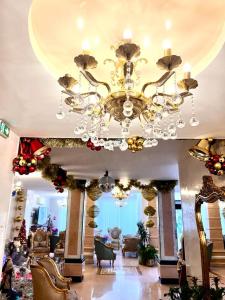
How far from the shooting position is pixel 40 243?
1045 centimetres

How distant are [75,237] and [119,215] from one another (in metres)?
6.72

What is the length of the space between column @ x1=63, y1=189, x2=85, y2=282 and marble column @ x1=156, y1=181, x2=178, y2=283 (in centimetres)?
213

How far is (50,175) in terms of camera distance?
517 centimetres

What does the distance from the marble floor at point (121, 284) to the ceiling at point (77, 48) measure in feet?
14.9

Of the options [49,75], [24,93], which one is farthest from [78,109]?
[24,93]

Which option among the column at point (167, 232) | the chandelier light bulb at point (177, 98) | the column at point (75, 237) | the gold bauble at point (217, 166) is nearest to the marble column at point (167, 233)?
the column at point (167, 232)

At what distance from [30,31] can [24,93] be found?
0.61 m

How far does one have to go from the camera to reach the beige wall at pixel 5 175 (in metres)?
2.48

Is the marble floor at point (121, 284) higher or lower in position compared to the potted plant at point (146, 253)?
lower

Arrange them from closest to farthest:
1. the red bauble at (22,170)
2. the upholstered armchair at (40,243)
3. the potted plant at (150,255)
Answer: the red bauble at (22,170)
the potted plant at (150,255)
the upholstered armchair at (40,243)

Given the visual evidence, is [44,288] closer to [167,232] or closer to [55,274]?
[55,274]

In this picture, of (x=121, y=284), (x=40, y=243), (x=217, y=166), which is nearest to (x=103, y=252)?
(x=121, y=284)

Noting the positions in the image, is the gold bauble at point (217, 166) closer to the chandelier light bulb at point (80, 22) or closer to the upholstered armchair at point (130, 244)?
the chandelier light bulb at point (80, 22)

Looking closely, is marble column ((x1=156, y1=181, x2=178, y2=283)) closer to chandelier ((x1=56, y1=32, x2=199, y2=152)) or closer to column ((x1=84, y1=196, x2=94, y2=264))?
column ((x1=84, y1=196, x2=94, y2=264))
